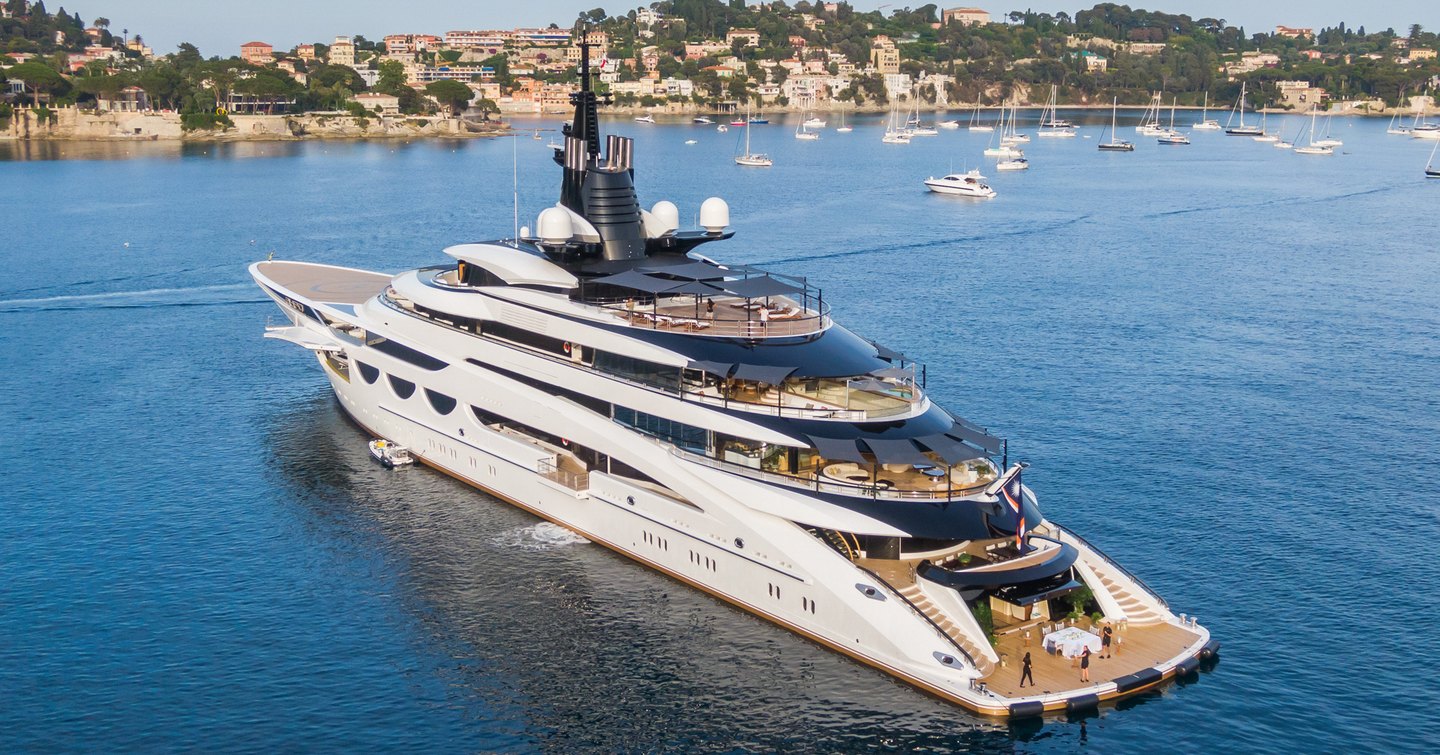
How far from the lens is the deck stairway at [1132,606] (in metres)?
33.3

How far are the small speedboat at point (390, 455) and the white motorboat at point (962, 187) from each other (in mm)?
92984

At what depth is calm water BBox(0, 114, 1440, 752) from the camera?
1190 inches

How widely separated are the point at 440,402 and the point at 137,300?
3801 cm

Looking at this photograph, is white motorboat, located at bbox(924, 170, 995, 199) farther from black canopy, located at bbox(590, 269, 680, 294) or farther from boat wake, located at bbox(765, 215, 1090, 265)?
black canopy, located at bbox(590, 269, 680, 294)

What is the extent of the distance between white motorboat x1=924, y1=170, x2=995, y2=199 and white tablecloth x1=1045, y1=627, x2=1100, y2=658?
336 ft

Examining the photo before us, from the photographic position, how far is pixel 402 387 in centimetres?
4784

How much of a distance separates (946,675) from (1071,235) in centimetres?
8002

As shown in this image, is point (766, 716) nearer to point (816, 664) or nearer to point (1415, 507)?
point (816, 664)

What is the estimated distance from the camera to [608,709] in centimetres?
3053

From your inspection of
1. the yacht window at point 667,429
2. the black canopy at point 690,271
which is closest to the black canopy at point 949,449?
the yacht window at point 667,429

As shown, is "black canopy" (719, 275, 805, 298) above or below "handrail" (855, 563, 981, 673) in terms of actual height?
above

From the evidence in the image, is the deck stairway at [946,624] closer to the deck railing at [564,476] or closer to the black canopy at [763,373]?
the black canopy at [763,373]

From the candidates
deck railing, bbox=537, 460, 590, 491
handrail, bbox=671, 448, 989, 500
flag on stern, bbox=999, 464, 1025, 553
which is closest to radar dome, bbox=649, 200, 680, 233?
deck railing, bbox=537, 460, 590, 491

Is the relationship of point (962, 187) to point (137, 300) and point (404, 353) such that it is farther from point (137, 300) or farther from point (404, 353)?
point (404, 353)
